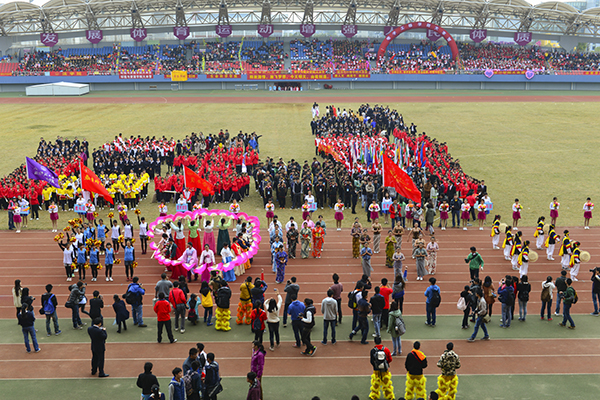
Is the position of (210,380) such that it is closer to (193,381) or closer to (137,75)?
(193,381)

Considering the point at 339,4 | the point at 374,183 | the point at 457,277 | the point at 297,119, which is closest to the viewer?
the point at 457,277

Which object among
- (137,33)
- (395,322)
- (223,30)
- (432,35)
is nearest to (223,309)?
(395,322)

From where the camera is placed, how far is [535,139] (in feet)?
119

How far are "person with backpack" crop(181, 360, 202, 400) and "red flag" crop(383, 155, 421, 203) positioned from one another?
11380 mm

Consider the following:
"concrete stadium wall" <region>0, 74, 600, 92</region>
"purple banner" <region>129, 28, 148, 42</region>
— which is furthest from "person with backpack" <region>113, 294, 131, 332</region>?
"purple banner" <region>129, 28, 148, 42</region>

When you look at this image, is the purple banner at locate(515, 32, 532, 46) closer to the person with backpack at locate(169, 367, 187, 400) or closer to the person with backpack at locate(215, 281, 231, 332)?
the person with backpack at locate(215, 281, 231, 332)

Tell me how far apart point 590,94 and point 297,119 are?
119 feet

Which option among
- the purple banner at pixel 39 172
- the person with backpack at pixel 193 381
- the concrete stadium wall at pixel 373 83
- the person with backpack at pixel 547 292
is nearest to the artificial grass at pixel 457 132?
the purple banner at pixel 39 172

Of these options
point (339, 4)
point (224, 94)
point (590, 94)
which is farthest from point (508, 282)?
point (339, 4)

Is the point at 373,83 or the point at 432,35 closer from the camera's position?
the point at 373,83

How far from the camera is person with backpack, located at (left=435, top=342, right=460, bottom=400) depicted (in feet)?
30.0

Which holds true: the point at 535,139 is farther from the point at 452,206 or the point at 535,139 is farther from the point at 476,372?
the point at 476,372

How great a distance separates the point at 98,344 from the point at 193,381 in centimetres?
251

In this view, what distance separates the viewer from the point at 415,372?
9.24 meters
